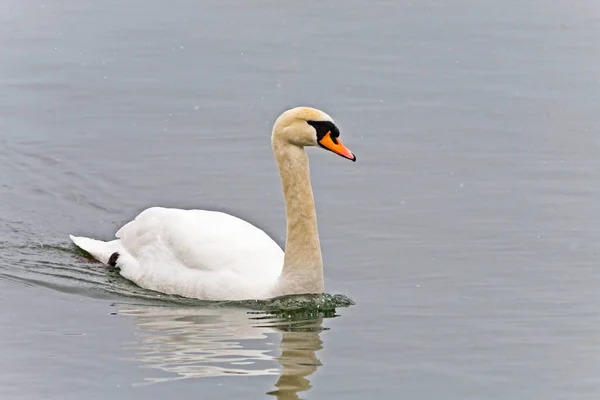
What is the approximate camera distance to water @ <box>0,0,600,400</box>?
11.2m

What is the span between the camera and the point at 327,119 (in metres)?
12.3

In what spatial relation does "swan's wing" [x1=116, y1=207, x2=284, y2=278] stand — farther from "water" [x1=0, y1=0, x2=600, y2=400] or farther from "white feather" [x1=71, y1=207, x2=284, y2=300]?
"water" [x1=0, y1=0, x2=600, y2=400]

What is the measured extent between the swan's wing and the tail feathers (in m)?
0.31

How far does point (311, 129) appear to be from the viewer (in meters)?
12.2

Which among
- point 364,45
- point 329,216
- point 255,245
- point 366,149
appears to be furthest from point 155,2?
point 255,245

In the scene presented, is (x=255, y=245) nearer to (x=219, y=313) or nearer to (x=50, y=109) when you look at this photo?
(x=219, y=313)

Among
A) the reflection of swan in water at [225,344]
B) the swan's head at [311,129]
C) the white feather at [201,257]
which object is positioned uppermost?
the swan's head at [311,129]

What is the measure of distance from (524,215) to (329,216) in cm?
195

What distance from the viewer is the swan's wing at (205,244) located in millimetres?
12867

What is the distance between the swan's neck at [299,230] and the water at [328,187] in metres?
0.30

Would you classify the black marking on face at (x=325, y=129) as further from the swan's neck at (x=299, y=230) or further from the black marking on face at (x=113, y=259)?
the black marking on face at (x=113, y=259)

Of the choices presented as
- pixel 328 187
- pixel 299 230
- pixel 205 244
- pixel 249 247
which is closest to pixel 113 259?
pixel 205 244

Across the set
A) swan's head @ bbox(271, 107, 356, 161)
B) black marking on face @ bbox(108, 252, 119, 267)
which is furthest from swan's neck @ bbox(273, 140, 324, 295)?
black marking on face @ bbox(108, 252, 119, 267)

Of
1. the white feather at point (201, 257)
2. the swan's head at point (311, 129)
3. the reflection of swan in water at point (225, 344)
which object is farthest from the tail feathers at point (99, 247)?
the swan's head at point (311, 129)
